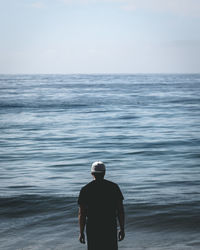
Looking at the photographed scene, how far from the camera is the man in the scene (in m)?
5.32

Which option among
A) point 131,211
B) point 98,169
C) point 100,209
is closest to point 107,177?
point 131,211

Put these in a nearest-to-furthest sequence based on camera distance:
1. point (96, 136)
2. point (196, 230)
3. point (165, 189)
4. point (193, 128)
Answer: point (196, 230)
point (165, 189)
point (96, 136)
point (193, 128)

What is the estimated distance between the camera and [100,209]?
5.35 metres

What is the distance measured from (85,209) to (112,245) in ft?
1.91

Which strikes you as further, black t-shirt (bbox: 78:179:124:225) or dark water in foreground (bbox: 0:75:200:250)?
dark water in foreground (bbox: 0:75:200:250)

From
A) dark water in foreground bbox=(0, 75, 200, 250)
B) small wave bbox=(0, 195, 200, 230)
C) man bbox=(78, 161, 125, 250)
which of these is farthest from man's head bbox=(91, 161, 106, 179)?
small wave bbox=(0, 195, 200, 230)

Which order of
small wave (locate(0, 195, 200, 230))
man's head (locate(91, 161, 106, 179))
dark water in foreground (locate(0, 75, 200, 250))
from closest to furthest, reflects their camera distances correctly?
man's head (locate(91, 161, 106, 179))
dark water in foreground (locate(0, 75, 200, 250))
small wave (locate(0, 195, 200, 230))

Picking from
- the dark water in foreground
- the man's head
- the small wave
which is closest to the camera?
the man's head

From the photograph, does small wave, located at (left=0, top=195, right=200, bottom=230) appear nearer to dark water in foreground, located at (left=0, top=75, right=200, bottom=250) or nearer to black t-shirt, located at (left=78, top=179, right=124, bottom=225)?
dark water in foreground, located at (left=0, top=75, right=200, bottom=250)

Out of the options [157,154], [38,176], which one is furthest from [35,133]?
[38,176]

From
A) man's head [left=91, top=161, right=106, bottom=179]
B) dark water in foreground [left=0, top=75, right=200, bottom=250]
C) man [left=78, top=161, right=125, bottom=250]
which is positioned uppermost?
man's head [left=91, top=161, right=106, bottom=179]

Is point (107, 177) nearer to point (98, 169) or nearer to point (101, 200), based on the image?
point (101, 200)

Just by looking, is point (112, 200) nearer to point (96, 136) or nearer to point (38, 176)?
point (38, 176)

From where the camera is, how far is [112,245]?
537cm
